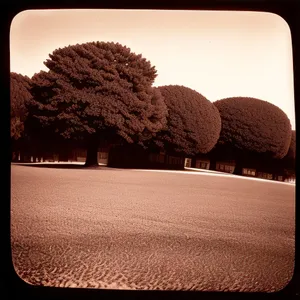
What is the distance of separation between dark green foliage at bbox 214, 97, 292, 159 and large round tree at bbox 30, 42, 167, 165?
1.97 feet

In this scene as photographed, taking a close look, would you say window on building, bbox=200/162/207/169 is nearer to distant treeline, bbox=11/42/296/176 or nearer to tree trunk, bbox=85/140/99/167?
distant treeline, bbox=11/42/296/176

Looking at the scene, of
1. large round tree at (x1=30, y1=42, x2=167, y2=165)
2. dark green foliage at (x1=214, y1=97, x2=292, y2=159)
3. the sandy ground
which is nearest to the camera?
the sandy ground

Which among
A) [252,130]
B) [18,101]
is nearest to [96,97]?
[18,101]

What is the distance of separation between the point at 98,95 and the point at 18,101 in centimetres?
72

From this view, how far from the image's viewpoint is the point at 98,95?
238 cm

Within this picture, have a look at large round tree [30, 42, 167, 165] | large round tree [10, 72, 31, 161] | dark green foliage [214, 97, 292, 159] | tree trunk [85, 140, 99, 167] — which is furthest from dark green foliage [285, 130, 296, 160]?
large round tree [10, 72, 31, 161]

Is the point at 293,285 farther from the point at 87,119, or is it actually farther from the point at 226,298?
the point at 87,119

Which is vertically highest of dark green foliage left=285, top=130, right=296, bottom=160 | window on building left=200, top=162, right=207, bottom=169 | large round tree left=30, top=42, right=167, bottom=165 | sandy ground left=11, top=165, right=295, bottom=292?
large round tree left=30, top=42, right=167, bottom=165

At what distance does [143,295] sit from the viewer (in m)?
1.73

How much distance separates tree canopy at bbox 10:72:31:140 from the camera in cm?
186

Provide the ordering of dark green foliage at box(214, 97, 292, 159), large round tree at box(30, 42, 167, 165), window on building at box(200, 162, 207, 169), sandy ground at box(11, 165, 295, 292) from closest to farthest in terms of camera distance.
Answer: sandy ground at box(11, 165, 295, 292)
dark green foliage at box(214, 97, 292, 159)
large round tree at box(30, 42, 167, 165)
window on building at box(200, 162, 207, 169)

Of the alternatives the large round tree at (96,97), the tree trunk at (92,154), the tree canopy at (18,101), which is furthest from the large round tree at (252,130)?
the tree canopy at (18,101)

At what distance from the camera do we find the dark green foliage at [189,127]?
221cm

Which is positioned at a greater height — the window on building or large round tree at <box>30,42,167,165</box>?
large round tree at <box>30,42,167,165</box>
